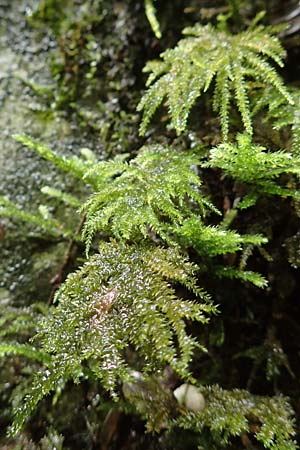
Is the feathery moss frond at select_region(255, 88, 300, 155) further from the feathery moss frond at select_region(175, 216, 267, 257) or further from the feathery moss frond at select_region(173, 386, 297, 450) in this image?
the feathery moss frond at select_region(173, 386, 297, 450)

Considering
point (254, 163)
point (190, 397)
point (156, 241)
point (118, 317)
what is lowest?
point (190, 397)

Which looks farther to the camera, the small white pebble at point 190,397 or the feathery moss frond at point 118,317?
the small white pebble at point 190,397

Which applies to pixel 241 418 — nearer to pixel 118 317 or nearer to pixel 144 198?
pixel 118 317

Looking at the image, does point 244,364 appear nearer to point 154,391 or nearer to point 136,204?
point 154,391

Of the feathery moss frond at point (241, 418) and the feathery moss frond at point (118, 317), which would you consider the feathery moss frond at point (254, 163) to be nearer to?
the feathery moss frond at point (118, 317)

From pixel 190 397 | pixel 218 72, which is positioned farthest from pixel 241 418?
pixel 218 72

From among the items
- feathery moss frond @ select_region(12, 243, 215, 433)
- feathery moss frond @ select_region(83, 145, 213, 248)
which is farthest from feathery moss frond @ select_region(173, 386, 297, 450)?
feathery moss frond @ select_region(83, 145, 213, 248)

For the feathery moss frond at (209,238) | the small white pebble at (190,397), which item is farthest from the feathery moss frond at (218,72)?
the small white pebble at (190,397)
